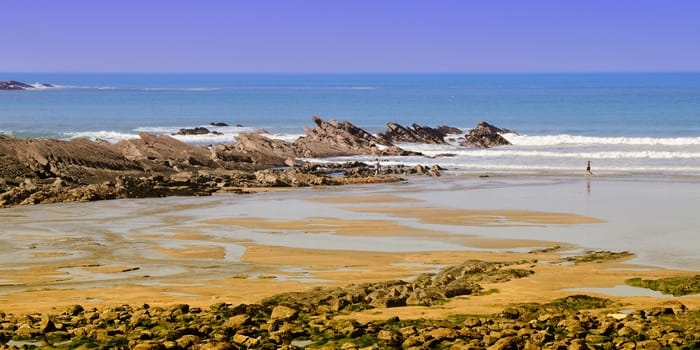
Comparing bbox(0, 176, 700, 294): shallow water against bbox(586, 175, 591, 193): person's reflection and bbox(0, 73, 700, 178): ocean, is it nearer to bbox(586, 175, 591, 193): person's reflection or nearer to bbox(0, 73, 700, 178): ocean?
bbox(586, 175, 591, 193): person's reflection

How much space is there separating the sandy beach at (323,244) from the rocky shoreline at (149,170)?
192 centimetres

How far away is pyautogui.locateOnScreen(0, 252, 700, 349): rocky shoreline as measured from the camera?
1410cm

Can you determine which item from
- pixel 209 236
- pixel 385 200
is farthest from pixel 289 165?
pixel 209 236

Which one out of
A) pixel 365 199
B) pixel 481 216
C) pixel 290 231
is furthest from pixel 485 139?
pixel 290 231

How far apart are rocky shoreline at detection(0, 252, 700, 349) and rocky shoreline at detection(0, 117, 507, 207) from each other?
1998 cm

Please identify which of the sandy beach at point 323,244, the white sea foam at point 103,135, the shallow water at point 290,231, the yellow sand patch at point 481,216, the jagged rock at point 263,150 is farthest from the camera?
the white sea foam at point 103,135

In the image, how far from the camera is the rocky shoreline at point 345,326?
1410 cm

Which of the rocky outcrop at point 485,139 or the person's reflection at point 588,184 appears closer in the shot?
the person's reflection at point 588,184

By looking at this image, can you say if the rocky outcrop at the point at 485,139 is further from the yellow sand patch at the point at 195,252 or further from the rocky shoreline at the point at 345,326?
the rocky shoreline at the point at 345,326

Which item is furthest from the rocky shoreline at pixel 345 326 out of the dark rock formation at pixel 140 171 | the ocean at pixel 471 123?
the ocean at pixel 471 123

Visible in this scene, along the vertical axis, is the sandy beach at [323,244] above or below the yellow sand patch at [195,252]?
above

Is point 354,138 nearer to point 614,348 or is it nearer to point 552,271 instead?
point 552,271

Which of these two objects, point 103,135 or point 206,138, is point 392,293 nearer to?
point 206,138

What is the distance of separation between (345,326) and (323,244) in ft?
35.2
